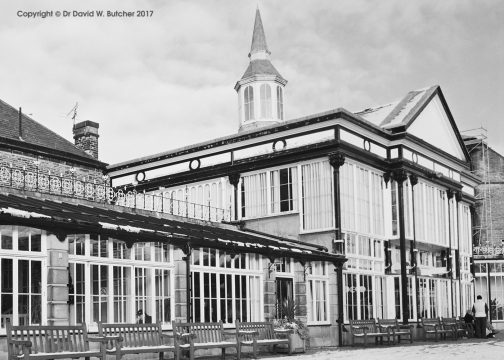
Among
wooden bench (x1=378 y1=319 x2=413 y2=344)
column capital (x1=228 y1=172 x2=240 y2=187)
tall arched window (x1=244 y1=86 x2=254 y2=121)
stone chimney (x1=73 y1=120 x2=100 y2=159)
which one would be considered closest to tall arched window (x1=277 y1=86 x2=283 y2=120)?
tall arched window (x1=244 y1=86 x2=254 y2=121)

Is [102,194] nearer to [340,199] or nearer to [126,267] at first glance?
[340,199]

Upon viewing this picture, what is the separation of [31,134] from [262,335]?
16237 mm

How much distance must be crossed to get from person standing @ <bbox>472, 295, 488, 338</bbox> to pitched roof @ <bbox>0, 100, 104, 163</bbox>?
15733 millimetres

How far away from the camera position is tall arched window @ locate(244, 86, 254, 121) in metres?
32.8

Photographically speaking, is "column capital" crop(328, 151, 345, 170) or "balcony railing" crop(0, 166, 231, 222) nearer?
"balcony railing" crop(0, 166, 231, 222)

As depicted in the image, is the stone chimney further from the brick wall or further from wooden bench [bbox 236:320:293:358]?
wooden bench [bbox 236:320:293:358]

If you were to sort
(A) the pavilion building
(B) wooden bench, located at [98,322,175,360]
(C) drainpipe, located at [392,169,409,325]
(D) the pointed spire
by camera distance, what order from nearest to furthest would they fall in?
(B) wooden bench, located at [98,322,175,360] → (A) the pavilion building → (C) drainpipe, located at [392,169,409,325] → (D) the pointed spire

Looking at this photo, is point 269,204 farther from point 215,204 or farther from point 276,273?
point 276,273

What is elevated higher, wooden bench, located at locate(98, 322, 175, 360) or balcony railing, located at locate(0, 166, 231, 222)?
balcony railing, located at locate(0, 166, 231, 222)

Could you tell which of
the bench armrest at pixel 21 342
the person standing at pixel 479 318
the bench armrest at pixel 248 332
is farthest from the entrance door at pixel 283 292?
the bench armrest at pixel 21 342

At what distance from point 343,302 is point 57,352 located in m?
13.0

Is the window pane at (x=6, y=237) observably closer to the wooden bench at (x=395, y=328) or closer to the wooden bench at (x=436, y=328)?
the wooden bench at (x=395, y=328)

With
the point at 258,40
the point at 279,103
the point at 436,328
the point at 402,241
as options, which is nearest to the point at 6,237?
the point at 436,328

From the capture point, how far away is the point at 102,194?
27.8m
